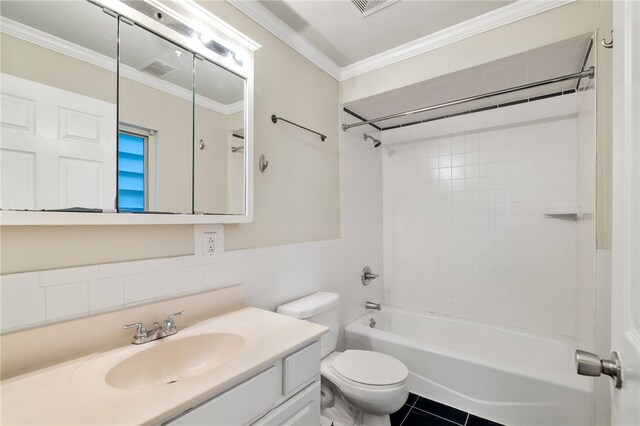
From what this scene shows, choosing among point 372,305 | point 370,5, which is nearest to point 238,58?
point 370,5

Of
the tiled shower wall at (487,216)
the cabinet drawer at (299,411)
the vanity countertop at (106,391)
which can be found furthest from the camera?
the tiled shower wall at (487,216)

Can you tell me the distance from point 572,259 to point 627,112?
2.15 meters

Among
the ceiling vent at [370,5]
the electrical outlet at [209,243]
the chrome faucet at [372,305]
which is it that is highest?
the ceiling vent at [370,5]

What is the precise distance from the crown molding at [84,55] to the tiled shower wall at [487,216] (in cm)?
212

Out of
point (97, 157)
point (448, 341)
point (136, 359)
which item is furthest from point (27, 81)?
point (448, 341)

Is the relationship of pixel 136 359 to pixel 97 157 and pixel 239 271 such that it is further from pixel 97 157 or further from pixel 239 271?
pixel 97 157

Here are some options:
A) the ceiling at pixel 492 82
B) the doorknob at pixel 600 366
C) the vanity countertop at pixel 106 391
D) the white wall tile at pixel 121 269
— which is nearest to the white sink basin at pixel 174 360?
the vanity countertop at pixel 106 391

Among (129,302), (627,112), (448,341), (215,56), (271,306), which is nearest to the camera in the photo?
(627,112)

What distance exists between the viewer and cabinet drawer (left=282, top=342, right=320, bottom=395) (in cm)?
101

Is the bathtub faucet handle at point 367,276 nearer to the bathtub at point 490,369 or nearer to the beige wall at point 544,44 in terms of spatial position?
the bathtub at point 490,369

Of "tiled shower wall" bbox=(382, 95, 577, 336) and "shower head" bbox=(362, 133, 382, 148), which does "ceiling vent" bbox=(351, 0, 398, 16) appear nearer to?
"shower head" bbox=(362, 133, 382, 148)

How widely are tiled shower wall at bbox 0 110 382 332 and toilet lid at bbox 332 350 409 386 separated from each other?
48cm

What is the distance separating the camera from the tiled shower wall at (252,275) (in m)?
0.91

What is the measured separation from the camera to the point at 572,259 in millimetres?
2145
